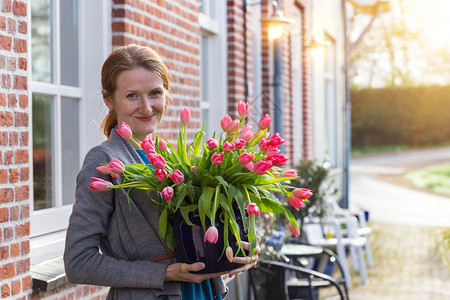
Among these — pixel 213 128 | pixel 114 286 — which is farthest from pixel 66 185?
pixel 213 128

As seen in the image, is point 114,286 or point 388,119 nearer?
point 114,286

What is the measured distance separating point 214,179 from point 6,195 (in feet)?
3.77

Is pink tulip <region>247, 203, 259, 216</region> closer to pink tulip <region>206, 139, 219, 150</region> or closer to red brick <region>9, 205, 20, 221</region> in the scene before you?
pink tulip <region>206, 139, 219, 150</region>

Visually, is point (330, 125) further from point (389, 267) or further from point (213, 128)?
point (213, 128)

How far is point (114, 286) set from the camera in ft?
6.98

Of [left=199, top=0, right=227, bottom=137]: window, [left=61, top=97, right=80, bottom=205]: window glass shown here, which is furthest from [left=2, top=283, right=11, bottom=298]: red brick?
[left=199, top=0, right=227, bottom=137]: window

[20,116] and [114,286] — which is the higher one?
[20,116]

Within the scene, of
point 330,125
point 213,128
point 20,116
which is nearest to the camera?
point 20,116

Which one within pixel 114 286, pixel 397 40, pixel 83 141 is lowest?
pixel 114 286

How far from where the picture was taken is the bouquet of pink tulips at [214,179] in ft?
6.54

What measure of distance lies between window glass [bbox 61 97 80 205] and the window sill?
494mm

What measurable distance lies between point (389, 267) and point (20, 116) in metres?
6.76

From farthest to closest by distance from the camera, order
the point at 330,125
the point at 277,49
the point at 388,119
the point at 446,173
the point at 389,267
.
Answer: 1. the point at 388,119
2. the point at 446,173
3. the point at 330,125
4. the point at 389,267
5. the point at 277,49

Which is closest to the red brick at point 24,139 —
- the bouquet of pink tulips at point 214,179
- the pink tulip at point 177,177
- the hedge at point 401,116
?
the bouquet of pink tulips at point 214,179
